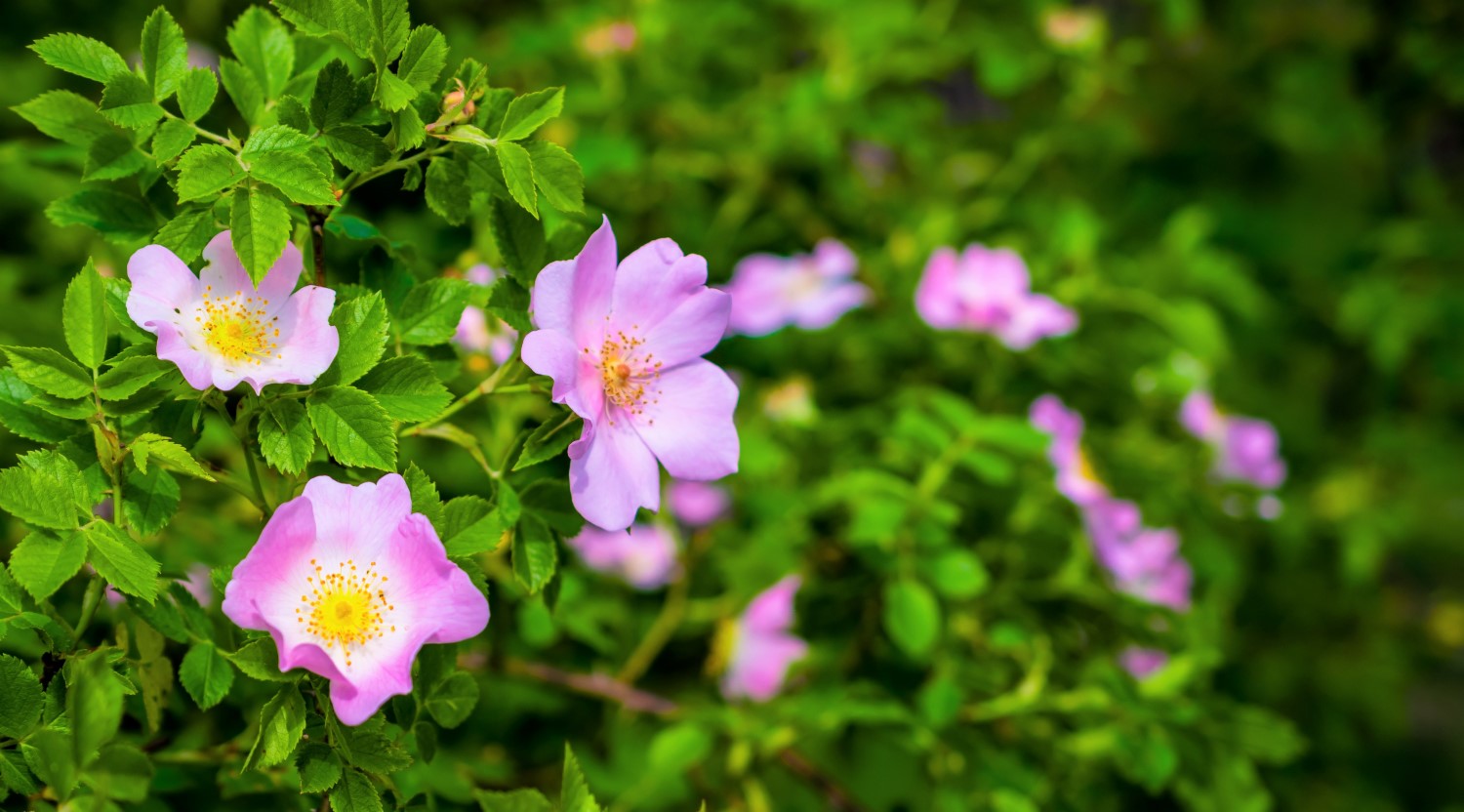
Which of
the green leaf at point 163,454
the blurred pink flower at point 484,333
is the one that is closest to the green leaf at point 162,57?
the green leaf at point 163,454

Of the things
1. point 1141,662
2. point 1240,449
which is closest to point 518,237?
point 1141,662

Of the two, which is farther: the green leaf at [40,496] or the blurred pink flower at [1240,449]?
the blurred pink flower at [1240,449]

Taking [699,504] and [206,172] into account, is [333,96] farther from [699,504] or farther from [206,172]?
[699,504]

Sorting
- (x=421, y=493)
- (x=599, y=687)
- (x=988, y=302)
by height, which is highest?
(x=421, y=493)

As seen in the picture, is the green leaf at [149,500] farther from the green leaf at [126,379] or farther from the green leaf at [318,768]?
the green leaf at [318,768]

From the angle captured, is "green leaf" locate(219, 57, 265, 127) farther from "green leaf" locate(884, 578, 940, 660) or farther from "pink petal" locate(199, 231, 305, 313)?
"green leaf" locate(884, 578, 940, 660)

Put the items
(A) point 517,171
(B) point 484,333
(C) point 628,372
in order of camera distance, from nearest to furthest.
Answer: (A) point 517,171 < (C) point 628,372 < (B) point 484,333
